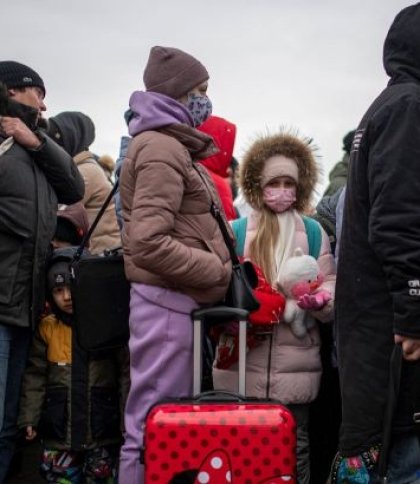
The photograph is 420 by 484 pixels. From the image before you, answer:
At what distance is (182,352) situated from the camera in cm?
313

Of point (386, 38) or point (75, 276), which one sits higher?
point (386, 38)

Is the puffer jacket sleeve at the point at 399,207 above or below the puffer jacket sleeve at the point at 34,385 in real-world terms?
above

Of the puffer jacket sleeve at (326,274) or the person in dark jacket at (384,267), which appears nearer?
the person in dark jacket at (384,267)

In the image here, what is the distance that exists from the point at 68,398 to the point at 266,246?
119cm

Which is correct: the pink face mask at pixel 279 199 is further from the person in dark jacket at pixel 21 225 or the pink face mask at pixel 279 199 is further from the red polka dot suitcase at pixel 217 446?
the red polka dot suitcase at pixel 217 446

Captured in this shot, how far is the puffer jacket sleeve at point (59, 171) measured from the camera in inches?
140

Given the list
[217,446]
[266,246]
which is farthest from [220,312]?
[266,246]

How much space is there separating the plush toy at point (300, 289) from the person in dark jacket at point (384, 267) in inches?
39.9

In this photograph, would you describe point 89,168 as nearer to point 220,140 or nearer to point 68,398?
point 220,140

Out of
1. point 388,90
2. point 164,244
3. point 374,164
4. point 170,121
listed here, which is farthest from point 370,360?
point 170,121

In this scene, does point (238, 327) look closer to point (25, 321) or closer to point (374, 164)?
point (25, 321)

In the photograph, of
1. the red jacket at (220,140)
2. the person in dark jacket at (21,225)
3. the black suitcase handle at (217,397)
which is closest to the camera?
the black suitcase handle at (217,397)

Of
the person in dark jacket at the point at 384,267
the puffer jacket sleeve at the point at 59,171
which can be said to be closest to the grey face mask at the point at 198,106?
the puffer jacket sleeve at the point at 59,171

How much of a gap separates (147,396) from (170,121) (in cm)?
113
